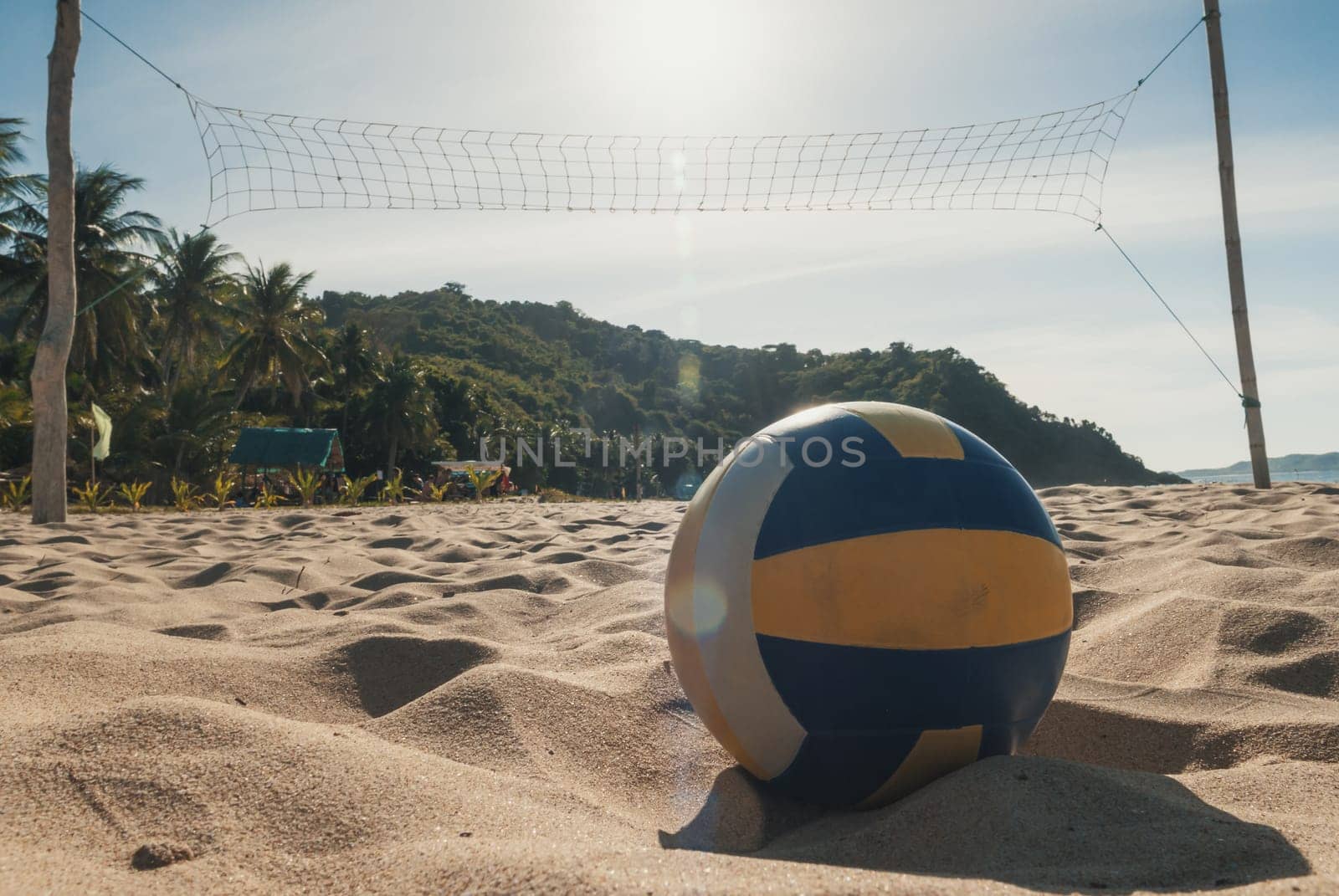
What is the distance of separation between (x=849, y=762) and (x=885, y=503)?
0.60 metres

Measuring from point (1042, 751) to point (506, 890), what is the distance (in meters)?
1.73

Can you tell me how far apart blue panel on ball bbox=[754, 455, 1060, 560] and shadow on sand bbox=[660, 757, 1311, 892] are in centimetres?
56

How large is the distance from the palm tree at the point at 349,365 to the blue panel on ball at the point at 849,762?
3736 centimetres

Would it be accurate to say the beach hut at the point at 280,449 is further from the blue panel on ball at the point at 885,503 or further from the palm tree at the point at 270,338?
the blue panel on ball at the point at 885,503

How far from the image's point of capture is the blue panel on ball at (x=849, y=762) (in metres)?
1.99

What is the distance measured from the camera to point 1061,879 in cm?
141

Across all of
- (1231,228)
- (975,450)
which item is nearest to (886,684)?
(975,450)

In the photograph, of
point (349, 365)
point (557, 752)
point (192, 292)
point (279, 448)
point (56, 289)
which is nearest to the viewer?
point (557, 752)

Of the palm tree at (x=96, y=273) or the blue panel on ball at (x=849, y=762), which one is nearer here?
the blue panel on ball at (x=849, y=762)

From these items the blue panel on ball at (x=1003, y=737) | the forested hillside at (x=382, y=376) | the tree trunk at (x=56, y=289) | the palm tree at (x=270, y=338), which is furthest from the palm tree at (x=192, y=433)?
the blue panel on ball at (x=1003, y=737)

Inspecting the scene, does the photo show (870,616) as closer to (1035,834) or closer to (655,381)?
(1035,834)

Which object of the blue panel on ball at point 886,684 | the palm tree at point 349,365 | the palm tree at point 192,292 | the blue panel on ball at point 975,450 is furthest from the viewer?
the palm tree at point 349,365

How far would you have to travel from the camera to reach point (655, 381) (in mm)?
70688

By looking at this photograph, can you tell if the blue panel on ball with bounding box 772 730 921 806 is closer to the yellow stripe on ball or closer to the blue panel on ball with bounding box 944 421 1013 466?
the yellow stripe on ball
